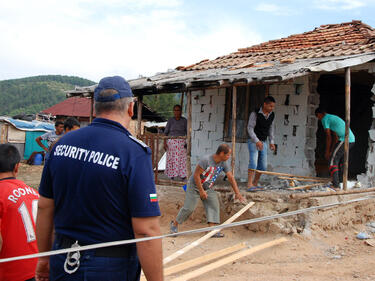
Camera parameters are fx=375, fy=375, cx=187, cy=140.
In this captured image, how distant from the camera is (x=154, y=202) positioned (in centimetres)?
180

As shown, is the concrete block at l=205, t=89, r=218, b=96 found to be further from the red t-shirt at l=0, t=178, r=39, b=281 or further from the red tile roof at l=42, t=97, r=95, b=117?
the red tile roof at l=42, t=97, r=95, b=117

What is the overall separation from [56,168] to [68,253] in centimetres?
42

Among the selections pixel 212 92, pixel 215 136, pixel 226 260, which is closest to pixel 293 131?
pixel 215 136

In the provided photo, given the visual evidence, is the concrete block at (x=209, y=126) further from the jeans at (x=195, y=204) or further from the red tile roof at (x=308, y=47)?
the jeans at (x=195, y=204)

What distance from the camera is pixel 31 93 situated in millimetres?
58219

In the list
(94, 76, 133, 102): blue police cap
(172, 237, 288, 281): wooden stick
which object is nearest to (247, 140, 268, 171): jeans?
(172, 237, 288, 281): wooden stick

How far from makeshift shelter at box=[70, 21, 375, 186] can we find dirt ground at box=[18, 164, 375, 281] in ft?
4.85

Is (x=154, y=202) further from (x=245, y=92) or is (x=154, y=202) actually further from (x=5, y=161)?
(x=245, y=92)

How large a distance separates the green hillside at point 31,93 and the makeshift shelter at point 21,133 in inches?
1162

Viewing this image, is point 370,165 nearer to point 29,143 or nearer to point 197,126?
point 197,126

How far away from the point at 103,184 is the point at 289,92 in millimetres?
7017

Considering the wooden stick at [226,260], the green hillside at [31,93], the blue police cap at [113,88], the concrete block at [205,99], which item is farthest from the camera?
the green hillside at [31,93]

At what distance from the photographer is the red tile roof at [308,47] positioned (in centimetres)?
821

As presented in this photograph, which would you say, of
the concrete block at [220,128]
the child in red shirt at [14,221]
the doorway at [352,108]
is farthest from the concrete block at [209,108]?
the child in red shirt at [14,221]
